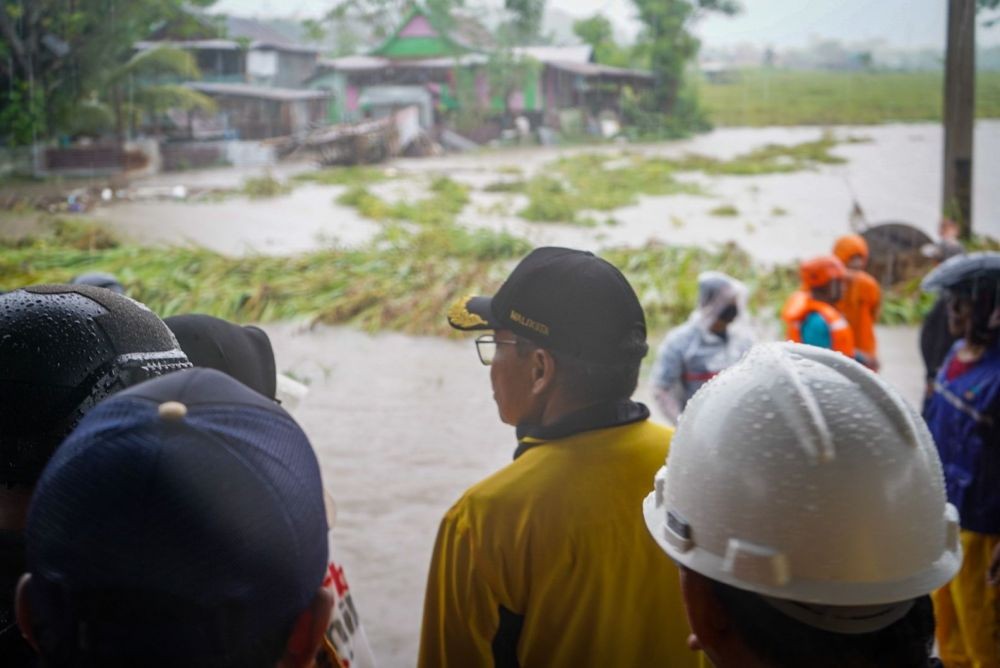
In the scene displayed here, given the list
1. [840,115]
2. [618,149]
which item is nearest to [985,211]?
[840,115]

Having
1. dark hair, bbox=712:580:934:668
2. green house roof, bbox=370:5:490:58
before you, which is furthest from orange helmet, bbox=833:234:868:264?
dark hair, bbox=712:580:934:668

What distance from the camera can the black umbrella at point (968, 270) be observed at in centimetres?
312

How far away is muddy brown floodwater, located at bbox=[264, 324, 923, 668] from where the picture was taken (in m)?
4.45

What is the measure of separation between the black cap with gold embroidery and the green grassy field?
26.2 feet

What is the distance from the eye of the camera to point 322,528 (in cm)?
92

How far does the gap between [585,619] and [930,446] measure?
722 millimetres

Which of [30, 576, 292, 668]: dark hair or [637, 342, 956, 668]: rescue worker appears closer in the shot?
[30, 576, 292, 668]: dark hair

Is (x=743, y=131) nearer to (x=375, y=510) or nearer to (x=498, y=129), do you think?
(x=498, y=129)

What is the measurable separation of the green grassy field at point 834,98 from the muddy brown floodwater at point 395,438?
2736 mm

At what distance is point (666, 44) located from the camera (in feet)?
27.1

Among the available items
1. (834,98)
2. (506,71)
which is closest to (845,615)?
(506,71)

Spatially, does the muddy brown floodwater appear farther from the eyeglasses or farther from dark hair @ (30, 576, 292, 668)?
dark hair @ (30, 576, 292, 668)

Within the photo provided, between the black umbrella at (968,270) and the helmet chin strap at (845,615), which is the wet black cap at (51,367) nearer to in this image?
the helmet chin strap at (845,615)

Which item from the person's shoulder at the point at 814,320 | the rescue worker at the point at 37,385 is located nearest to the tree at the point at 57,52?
the rescue worker at the point at 37,385
